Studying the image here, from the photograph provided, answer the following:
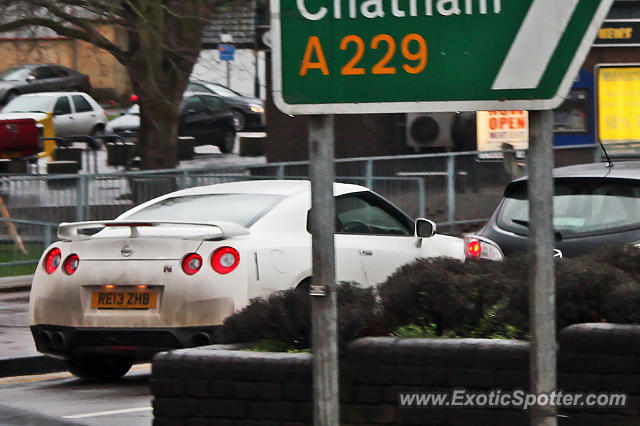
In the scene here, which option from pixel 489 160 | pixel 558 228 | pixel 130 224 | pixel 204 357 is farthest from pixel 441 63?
pixel 489 160

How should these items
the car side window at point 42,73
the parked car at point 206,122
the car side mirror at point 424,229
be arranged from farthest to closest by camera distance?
the car side window at point 42,73 < the parked car at point 206,122 < the car side mirror at point 424,229

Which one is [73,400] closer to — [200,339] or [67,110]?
[200,339]

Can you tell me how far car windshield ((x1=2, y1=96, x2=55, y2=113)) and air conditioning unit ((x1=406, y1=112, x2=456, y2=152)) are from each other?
14789mm

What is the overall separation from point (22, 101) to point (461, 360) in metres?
33.0

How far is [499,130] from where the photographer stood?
24500mm

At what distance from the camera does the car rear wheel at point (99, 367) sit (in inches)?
373

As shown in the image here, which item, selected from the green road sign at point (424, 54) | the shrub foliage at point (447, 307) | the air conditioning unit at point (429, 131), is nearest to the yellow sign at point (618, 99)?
the air conditioning unit at point (429, 131)

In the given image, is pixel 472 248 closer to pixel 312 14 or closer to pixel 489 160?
pixel 312 14

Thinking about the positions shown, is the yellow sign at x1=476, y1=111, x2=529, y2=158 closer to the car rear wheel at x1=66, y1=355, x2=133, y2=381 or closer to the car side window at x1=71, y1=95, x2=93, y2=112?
the car rear wheel at x1=66, y1=355, x2=133, y2=381

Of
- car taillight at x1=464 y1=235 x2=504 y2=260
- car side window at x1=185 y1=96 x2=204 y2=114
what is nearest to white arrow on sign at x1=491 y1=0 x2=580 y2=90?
car taillight at x1=464 y1=235 x2=504 y2=260

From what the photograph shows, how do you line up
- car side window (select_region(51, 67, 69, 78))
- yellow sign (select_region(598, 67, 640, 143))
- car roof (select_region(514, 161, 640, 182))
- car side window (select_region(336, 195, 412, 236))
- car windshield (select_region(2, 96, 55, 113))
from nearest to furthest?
car roof (select_region(514, 161, 640, 182)), car side window (select_region(336, 195, 412, 236)), yellow sign (select_region(598, 67, 640, 143)), car windshield (select_region(2, 96, 55, 113)), car side window (select_region(51, 67, 69, 78))

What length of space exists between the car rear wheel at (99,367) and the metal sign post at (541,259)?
5.64 meters

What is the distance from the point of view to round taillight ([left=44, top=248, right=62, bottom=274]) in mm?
9102

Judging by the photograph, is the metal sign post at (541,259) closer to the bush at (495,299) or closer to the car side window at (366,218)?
the bush at (495,299)
